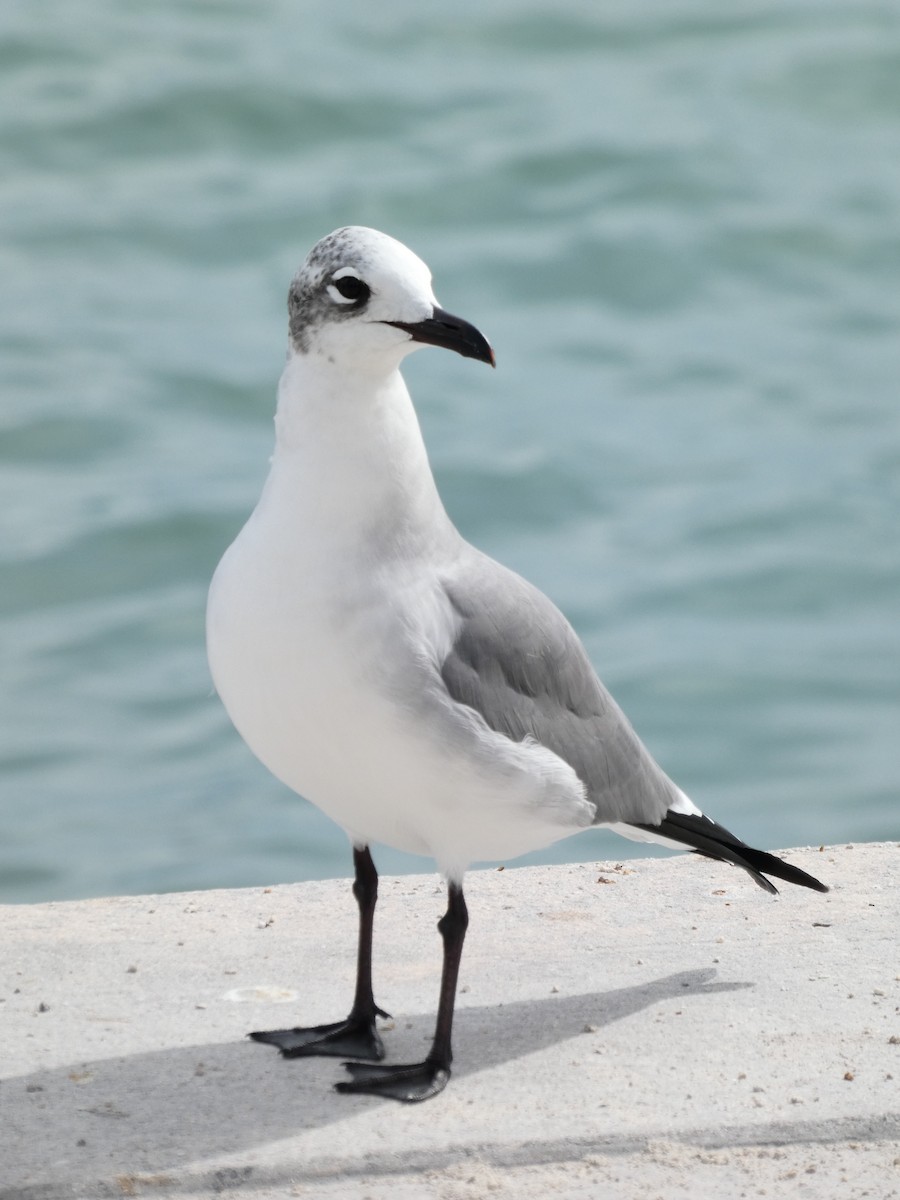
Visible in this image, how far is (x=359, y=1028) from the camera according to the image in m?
3.42

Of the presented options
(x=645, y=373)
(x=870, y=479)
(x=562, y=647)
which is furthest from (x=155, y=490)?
(x=562, y=647)

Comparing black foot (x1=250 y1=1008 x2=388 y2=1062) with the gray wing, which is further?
black foot (x1=250 y1=1008 x2=388 y2=1062)

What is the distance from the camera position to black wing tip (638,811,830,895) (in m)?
3.66

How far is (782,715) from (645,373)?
3.11m

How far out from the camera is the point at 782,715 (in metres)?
7.66

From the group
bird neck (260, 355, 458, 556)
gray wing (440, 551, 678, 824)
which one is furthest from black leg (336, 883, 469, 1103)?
bird neck (260, 355, 458, 556)

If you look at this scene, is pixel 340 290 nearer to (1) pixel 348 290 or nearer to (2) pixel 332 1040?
(1) pixel 348 290

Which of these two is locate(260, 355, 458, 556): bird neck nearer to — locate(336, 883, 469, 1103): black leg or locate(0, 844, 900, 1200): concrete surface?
locate(336, 883, 469, 1103): black leg

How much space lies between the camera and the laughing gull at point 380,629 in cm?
301

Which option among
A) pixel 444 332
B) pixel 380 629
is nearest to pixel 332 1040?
pixel 380 629

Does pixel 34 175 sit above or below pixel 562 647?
above

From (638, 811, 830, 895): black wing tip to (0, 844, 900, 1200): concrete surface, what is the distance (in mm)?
166

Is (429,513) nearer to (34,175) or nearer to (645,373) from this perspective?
(645,373)

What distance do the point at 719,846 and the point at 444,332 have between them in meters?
1.25
